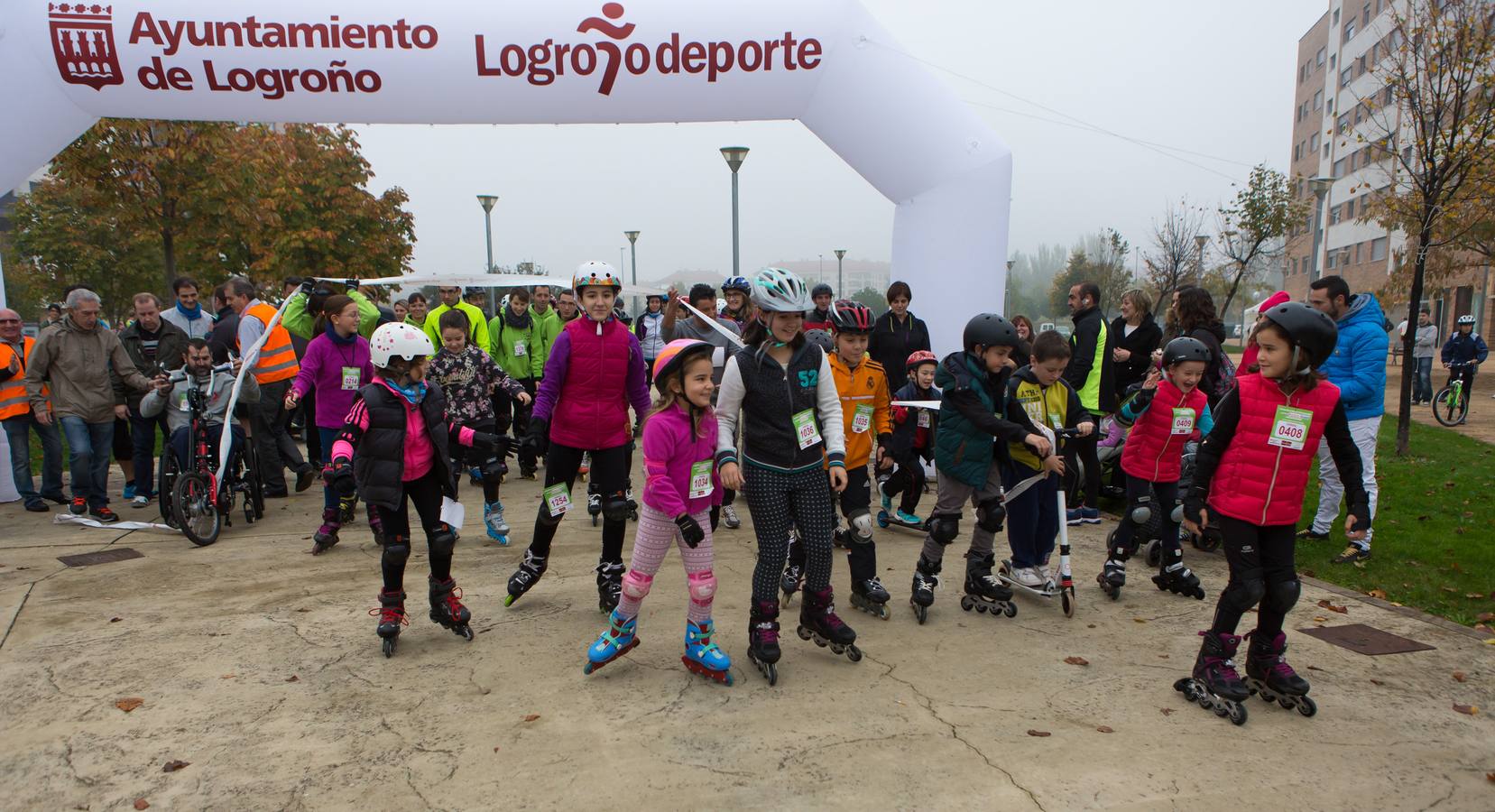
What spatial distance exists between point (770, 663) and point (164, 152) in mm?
13664

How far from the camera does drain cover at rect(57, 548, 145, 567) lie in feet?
20.8

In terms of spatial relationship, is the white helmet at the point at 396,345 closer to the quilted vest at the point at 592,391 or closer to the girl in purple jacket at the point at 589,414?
the girl in purple jacket at the point at 589,414

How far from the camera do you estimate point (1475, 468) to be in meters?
9.78

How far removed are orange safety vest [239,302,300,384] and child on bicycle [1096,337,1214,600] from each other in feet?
23.9

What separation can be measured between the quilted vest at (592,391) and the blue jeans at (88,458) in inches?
212

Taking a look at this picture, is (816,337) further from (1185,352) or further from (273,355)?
(273,355)

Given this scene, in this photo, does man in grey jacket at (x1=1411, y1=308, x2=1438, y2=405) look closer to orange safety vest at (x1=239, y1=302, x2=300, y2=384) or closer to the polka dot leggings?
the polka dot leggings

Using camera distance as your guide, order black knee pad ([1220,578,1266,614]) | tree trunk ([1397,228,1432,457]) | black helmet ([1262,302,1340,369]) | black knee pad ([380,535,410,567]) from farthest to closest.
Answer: tree trunk ([1397,228,1432,457]) → black knee pad ([380,535,410,567]) → black knee pad ([1220,578,1266,614]) → black helmet ([1262,302,1340,369])

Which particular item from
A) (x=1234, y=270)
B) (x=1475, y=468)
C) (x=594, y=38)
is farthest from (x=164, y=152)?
(x=1234, y=270)

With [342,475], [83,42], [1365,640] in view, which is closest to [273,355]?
[83,42]

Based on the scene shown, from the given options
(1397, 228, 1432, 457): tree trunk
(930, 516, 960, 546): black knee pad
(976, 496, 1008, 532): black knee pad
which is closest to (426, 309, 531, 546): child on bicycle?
(930, 516, 960, 546): black knee pad

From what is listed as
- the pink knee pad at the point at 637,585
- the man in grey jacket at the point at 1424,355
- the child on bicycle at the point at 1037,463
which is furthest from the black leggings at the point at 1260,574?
the man in grey jacket at the point at 1424,355

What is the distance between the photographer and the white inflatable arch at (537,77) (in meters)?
8.00

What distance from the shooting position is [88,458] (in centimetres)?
775
